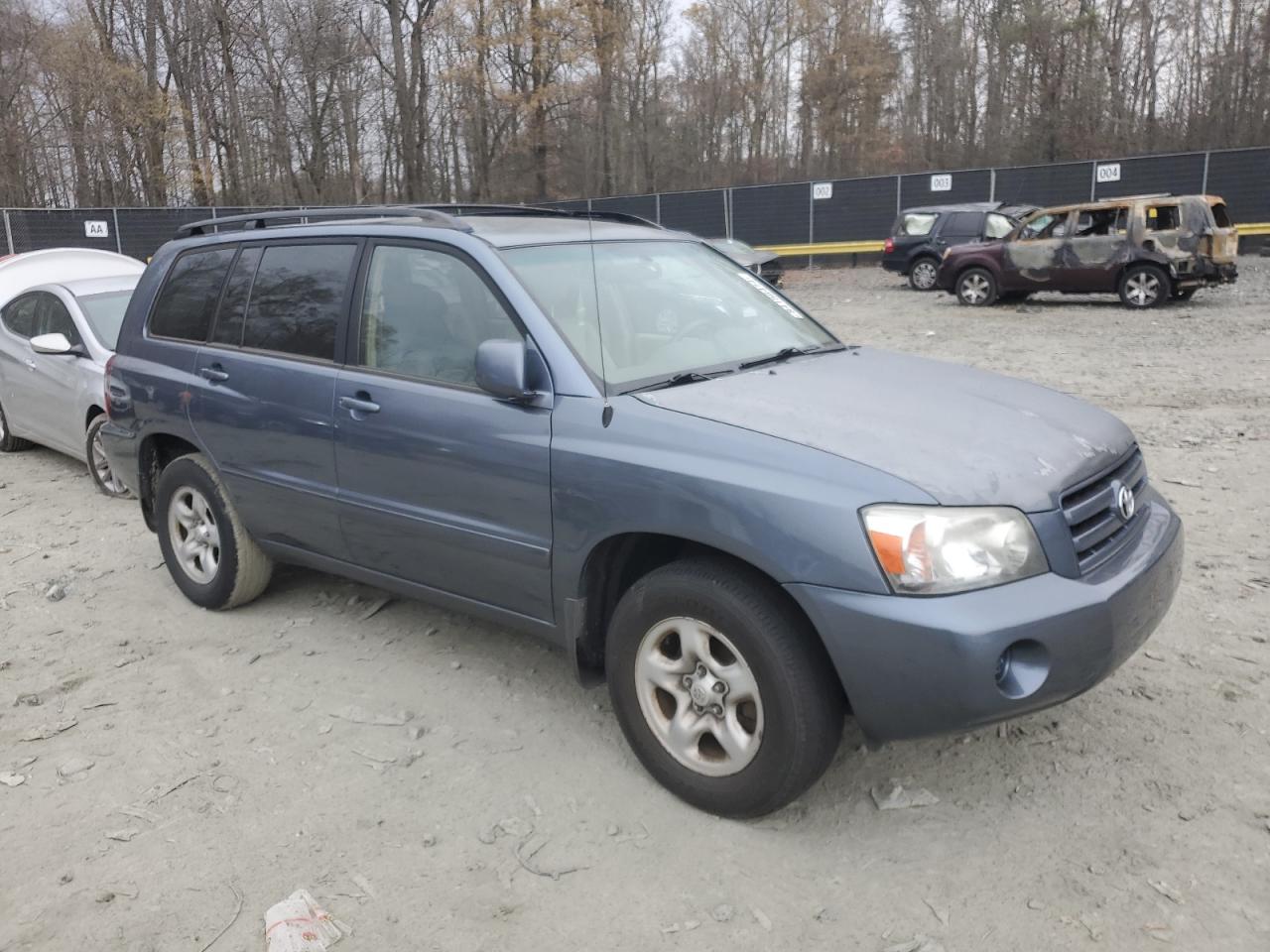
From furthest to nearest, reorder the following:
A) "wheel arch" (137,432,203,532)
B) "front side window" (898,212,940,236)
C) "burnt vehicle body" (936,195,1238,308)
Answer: "front side window" (898,212,940,236) → "burnt vehicle body" (936,195,1238,308) → "wheel arch" (137,432,203,532)

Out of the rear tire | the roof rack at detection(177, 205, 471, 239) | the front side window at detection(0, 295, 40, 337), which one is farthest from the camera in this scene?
the rear tire

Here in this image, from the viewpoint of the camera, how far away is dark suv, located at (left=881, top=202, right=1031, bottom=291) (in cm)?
1967

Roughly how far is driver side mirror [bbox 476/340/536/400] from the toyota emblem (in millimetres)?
1880

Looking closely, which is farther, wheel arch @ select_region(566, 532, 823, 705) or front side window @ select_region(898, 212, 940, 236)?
front side window @ select_region(898, 212, 940, 236)

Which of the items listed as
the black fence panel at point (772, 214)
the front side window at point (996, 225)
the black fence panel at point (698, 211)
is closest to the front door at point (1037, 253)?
the front side window at point (996, 225)

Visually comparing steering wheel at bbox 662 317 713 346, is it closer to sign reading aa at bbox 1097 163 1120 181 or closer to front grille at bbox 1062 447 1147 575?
front grille at bbox 1062 447 1147 575

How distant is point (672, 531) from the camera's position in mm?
3031

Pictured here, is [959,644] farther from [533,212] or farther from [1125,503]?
[533,212]

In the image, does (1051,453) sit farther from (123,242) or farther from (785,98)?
(785,98)

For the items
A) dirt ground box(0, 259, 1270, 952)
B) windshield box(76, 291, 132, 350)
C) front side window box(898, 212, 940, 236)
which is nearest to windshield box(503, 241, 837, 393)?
dirt ground box(0, 259, 1270, 952)

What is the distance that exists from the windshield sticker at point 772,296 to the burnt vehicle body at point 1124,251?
13.0 m

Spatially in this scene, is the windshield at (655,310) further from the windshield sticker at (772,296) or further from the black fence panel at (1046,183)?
the black fence panel at (1046,183)

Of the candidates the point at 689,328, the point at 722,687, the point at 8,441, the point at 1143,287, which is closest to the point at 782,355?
the point at 689,328

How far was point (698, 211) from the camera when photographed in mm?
28297
